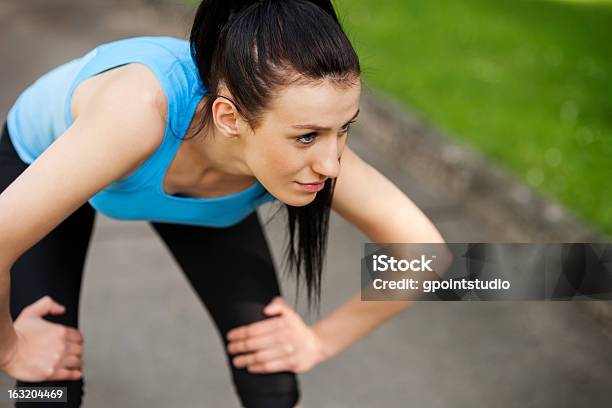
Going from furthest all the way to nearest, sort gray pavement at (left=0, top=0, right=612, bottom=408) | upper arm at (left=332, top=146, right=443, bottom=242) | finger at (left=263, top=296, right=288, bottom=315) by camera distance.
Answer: gray pavement at (left=0, top=0, right=612, bottom=408)
finger at (left=263, top=296, right=288, bottom=315)
upper arm at (left=332, top=146, right=443, bottom=242)

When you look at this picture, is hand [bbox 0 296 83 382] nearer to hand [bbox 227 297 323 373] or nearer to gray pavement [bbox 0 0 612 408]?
hand [bbox 227 297 323 373]

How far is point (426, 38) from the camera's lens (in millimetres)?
6066

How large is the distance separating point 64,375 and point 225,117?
725mm

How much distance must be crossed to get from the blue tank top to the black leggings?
6 cm

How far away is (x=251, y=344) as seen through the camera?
214 cm

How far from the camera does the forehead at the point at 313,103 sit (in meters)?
1.64

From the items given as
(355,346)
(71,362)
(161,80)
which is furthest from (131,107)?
(355,346)

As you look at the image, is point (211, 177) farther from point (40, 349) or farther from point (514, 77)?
point (514, 77)

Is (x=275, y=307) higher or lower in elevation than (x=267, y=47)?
lower

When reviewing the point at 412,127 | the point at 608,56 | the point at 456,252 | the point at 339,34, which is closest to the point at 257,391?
the point at 339,34

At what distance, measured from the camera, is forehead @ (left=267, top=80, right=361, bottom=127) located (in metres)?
1.64

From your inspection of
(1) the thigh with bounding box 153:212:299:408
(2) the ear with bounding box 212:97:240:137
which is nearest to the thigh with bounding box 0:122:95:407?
(1) the thigh with bounding box 153:212:299:408

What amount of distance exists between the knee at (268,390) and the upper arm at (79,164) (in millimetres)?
677

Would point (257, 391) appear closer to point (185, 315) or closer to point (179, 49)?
point (179, 49)
